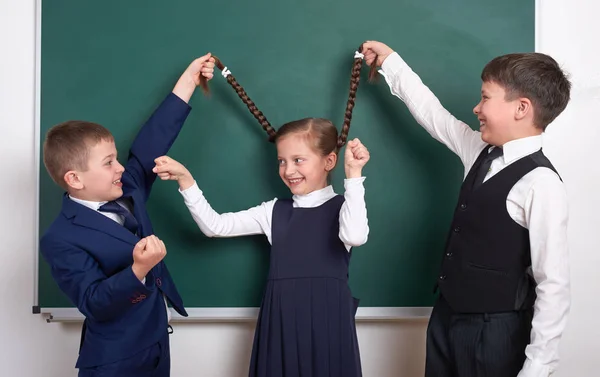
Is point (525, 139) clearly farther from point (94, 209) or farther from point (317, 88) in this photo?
point (94, 209)

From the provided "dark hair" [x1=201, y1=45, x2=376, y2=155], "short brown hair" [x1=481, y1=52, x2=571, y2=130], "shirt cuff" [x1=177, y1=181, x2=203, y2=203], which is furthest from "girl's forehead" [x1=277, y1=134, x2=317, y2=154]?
"short brown hair" [x1=481, y1=52, x2=571, y2=130]

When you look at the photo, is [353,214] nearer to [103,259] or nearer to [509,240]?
[509,240]

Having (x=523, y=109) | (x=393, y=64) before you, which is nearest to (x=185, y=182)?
(x=393, y=64)

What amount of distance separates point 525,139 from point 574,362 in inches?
41.0

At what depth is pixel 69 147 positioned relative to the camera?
5.30ft

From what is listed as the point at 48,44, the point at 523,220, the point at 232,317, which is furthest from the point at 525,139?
the point at 48,44

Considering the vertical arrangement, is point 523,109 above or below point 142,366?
above

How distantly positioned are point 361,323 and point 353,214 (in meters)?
0.65

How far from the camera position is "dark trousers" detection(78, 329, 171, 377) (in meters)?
1.57

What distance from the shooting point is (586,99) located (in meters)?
2.13

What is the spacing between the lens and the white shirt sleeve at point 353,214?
1627mm

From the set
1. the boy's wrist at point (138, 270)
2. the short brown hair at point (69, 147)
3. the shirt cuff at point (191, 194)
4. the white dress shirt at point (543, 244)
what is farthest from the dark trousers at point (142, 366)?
the white dress shirt at point (543, 244)

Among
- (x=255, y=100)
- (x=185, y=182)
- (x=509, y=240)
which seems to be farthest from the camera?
(x=255, y=100)

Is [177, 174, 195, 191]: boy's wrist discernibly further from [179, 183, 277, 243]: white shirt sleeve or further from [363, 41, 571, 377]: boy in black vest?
[363, 41, 571, 377]: boy in black vest
